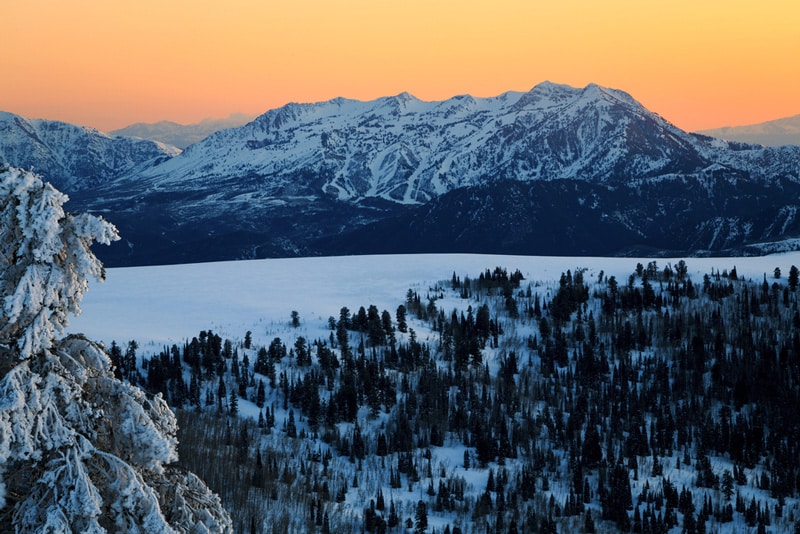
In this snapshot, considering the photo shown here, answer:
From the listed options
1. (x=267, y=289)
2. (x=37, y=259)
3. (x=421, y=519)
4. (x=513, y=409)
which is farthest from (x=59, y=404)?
(x=267, y=289)

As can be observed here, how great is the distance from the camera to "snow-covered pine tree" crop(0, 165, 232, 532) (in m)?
15.2

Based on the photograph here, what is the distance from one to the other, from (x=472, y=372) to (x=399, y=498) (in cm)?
4210

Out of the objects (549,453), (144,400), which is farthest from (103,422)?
(549,453)

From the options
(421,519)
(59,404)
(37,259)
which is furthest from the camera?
(421,519)

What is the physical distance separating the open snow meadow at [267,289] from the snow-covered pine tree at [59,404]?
367 ft

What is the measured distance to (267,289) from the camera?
167 metres

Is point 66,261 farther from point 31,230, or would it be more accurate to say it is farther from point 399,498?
point 399,498

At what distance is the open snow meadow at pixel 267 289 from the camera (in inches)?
5443

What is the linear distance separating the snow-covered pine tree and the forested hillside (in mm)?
70888

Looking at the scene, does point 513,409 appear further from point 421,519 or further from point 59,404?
point 59,404

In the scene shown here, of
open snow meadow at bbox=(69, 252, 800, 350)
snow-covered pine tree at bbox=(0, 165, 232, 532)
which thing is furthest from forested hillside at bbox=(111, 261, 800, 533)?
snow-covered pine tree at bbox=(0, 165, 232, 532)

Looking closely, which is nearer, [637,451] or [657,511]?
[657,511]

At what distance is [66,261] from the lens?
53.9 feet

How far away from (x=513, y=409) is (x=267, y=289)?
59323 mm
